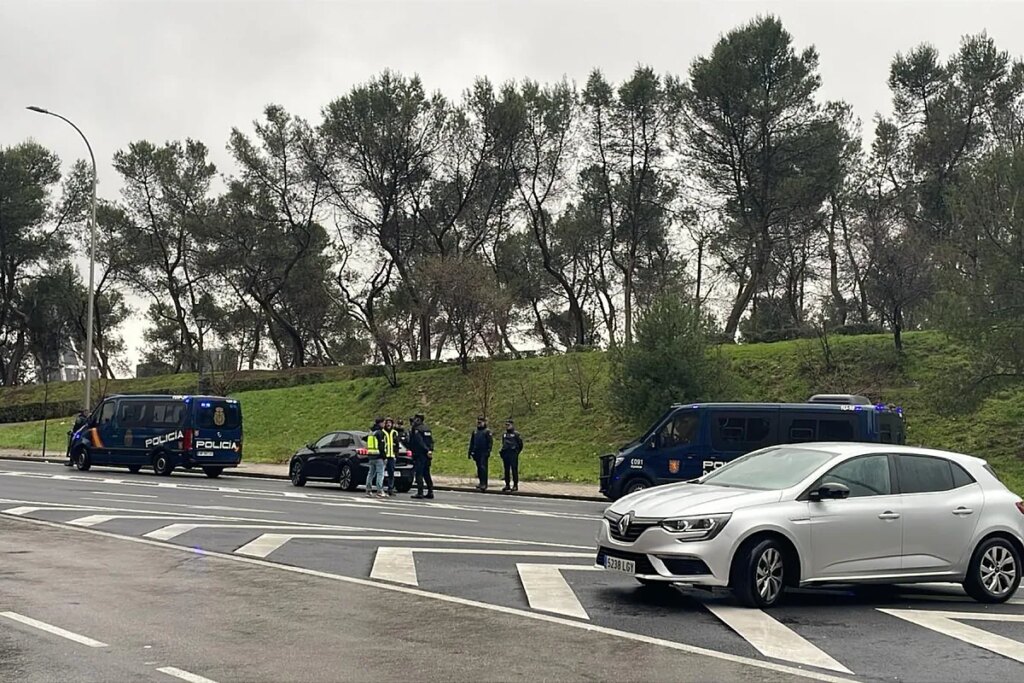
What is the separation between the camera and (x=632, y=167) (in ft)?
166

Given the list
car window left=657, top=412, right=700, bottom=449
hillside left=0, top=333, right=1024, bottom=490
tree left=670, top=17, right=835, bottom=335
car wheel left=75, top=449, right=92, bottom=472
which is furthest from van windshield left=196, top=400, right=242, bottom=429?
tree left=670, top=17, right=835, bottom=335

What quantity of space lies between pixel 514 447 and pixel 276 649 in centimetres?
1839

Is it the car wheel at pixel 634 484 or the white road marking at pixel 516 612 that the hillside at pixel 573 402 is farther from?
the white road marking at pixel 516 612

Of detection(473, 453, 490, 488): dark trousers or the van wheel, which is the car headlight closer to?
detection(473, 453, 490, 488): dark trousers

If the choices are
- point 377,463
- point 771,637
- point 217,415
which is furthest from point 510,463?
point 771,637

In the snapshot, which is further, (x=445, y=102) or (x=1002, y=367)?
(x=445, y=102)

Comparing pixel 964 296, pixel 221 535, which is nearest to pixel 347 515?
pixel 221 535

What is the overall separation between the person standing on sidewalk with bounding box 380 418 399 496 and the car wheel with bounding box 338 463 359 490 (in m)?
1.91

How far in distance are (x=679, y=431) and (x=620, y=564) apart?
11654mm

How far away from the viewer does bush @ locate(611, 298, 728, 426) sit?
1220 inches

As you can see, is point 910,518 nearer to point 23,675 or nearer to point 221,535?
point 23,675

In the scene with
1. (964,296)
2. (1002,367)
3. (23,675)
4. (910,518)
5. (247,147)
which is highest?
(247,147)

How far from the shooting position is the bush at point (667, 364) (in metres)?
31.0

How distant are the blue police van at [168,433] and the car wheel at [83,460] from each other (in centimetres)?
39
